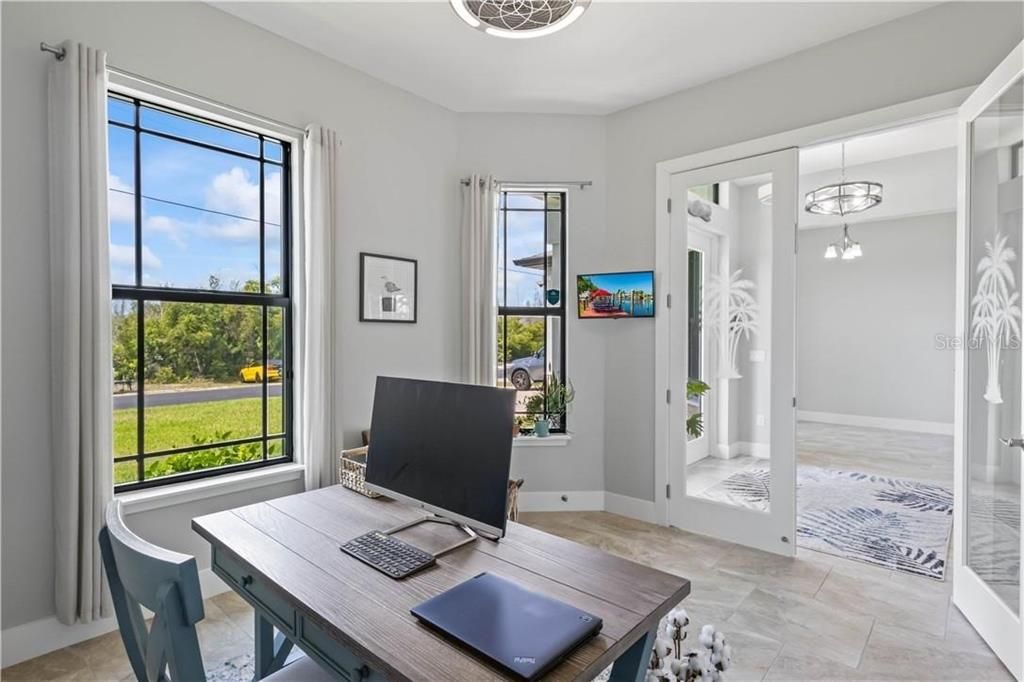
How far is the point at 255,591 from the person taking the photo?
1371 millimetres

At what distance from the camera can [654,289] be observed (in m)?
3.64

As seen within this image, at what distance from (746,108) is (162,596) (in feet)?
12.1

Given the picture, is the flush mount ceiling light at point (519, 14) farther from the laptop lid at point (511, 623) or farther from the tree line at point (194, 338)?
the laptop lid at point (511, 623)

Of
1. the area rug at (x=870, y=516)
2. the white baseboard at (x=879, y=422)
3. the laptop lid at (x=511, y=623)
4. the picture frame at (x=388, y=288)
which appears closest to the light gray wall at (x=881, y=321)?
the white baseboard at (x=879, y=422)

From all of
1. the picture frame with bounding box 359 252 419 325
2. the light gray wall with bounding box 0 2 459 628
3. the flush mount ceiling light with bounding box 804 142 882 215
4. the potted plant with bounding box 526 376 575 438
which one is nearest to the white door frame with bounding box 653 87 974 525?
the potted plant with bounding box 526 376 575 438

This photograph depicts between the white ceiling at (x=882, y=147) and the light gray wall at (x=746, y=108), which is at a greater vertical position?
the white ceiling at (x=882, y=147)

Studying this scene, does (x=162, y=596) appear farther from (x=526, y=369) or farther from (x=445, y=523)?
(x=526, y=369)

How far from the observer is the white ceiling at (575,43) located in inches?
105

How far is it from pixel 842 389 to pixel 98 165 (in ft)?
27.7

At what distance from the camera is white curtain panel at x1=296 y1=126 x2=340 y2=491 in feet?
9.66

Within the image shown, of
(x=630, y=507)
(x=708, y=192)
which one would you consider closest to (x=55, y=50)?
(x=708, y=192)

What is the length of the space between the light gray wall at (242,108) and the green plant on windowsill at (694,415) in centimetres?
172

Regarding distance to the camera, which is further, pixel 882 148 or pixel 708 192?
pixel 882 148

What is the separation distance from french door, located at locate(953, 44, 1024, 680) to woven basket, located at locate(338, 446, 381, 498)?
288 cm
